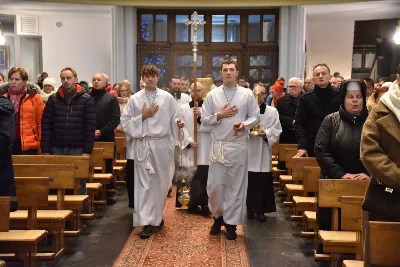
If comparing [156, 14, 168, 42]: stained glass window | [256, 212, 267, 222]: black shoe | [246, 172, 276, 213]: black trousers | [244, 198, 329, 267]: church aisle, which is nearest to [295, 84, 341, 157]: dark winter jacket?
[246, 172, 276, 213]: black trousers

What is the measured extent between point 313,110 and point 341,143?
1813mm

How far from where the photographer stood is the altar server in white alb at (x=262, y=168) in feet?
24.3

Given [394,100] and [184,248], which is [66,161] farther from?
[394,100]

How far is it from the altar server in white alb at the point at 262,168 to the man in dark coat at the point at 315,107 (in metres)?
0.73

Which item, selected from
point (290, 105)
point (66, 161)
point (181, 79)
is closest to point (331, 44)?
point (181, 79)

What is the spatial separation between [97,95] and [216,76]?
7999 mm

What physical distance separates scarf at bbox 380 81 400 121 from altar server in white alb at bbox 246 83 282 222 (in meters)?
4.19

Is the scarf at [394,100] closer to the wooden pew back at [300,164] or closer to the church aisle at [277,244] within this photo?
the church aisle at [277,244]

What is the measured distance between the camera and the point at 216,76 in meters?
16.0

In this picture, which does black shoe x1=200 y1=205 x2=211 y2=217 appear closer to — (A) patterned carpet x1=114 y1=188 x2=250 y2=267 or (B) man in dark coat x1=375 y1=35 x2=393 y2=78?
(A) patterned carpet x1=114 y1=188 x2=250 y2=267

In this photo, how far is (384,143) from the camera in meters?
3.22

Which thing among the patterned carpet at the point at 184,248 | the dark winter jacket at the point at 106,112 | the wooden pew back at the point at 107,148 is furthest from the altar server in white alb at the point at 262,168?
the dark winter jacket at the point at 106,112

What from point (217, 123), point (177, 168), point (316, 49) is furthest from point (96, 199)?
point (316, 49)

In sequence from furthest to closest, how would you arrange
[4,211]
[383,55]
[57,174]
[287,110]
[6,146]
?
[383,55], [287,110], [57,174], [6,146], [4,211]
